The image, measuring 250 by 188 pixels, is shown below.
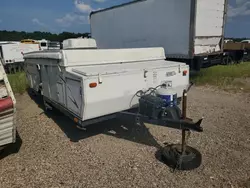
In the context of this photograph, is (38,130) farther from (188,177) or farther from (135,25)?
(135,25)

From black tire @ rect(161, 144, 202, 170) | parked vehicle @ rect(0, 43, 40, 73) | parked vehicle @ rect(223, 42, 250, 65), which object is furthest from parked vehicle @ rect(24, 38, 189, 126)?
parked vehicle @ rect(0, 43, 40, 73)

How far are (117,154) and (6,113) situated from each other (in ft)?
5.61

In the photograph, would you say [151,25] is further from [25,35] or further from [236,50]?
[25,35]

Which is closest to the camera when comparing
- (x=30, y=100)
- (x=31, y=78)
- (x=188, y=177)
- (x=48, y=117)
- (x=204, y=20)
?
(x=188, y=177)

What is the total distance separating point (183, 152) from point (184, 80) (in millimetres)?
1859

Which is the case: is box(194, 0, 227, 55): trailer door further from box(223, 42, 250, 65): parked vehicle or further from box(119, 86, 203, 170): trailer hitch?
box(119, 86, 203, 170): trailer hitch

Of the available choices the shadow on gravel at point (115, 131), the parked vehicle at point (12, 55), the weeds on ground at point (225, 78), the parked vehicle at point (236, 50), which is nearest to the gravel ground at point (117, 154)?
the shadow on gravel at point (115, 131)

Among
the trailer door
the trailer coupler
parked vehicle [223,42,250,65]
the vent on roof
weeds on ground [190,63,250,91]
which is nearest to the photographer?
the trailer coupler

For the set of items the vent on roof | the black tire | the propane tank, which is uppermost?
the vent on roof

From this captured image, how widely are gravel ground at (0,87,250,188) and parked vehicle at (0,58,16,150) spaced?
0.47 meters

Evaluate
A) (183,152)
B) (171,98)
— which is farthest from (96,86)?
(183,152)

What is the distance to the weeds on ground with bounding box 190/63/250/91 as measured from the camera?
7.90 metres

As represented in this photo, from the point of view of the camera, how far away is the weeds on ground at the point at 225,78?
25.9 feet

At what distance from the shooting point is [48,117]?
17.5 feet
